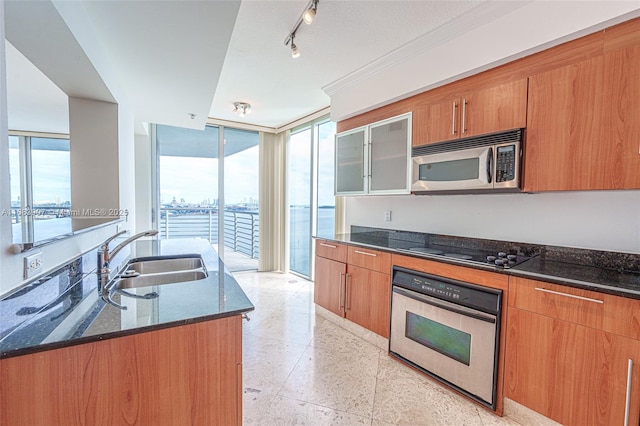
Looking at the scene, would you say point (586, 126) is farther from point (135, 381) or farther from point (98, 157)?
point (98, 157)

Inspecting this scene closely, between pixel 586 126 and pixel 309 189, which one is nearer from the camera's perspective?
pixel 586 126

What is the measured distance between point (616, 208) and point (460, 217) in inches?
38.0

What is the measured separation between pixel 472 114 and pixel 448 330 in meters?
1.53

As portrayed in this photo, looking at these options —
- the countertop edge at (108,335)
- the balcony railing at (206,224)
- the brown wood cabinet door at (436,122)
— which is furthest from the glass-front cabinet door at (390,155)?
the balcony railing at (206,224)

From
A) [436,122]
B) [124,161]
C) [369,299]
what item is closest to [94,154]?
[124,161]

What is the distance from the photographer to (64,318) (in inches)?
38.8

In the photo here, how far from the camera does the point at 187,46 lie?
184cm

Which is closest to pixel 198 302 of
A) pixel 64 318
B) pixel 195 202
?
pixel 64 318

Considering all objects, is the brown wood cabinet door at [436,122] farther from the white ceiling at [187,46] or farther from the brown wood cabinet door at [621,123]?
the brown wood cabinet door at [621,123]

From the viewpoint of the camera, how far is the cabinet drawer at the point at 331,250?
2.89m

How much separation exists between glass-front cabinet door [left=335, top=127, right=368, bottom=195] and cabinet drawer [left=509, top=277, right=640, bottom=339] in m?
1.68

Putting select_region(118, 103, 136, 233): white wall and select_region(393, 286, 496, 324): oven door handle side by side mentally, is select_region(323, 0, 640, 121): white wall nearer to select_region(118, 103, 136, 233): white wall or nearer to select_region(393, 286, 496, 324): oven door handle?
select_region(393, 286, 496, 324): oven door handle

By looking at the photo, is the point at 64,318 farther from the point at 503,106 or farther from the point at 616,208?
the point at 616,208

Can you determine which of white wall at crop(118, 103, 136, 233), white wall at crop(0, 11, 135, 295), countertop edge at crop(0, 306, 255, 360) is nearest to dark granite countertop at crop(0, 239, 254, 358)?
countertop edge at crop(0, 306, 255, 360)
